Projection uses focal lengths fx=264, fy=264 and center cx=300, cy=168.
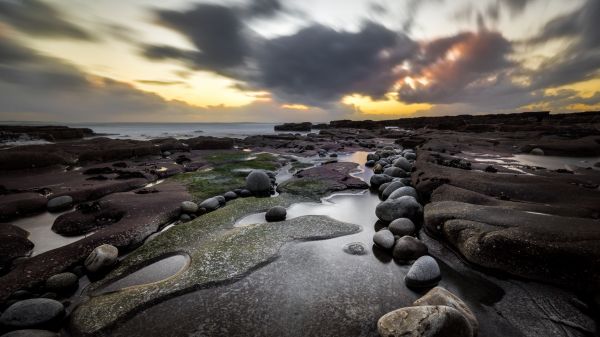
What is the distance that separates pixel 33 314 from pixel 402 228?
6.11 m

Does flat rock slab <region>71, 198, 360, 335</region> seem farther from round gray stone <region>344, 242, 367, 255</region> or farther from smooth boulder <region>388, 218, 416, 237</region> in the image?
smooth boulder <region>388, 218, 416, 237</region>

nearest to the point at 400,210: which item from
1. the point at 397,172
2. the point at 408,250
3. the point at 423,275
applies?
the point at 408,250

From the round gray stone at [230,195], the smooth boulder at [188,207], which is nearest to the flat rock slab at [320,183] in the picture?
the round gray stone at [230,195]

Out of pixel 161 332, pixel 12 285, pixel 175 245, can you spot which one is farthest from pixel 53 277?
pixel 161 332

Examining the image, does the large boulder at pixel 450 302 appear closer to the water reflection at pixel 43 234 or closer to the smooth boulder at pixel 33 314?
the smooth boulder at pixel 33 314

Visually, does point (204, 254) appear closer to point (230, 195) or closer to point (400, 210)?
point (230, 195)

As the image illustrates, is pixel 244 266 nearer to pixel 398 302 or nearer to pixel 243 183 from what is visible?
pixel 398 302

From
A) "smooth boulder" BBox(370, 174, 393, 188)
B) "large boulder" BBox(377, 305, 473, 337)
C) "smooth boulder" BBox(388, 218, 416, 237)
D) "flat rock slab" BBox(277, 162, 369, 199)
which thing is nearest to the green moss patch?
"flat rock slab" BBox(277, 162, 369, 199)

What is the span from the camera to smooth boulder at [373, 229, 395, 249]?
17.2 ft

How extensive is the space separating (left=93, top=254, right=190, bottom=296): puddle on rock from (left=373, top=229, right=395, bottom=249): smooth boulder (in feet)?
12.2

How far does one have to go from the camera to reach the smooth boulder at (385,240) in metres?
5.25

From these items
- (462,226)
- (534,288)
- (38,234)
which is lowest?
(38,234)

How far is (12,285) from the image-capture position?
3.96 m

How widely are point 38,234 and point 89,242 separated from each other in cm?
212
